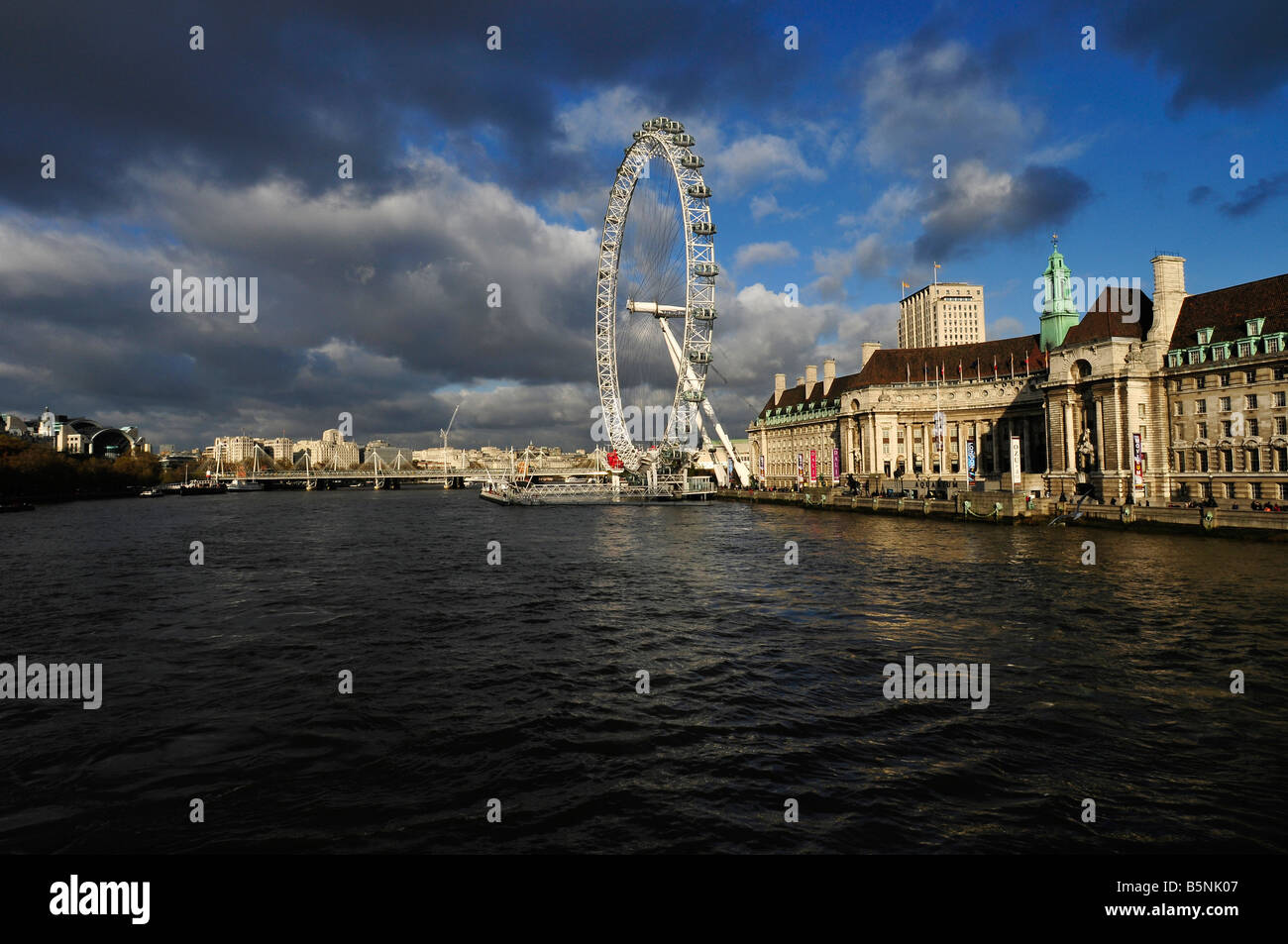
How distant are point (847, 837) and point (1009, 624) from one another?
15.2 m

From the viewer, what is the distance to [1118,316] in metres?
69.1

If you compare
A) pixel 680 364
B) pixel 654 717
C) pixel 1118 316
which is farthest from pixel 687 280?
pixel 654 717

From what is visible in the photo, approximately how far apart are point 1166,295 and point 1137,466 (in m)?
18.7

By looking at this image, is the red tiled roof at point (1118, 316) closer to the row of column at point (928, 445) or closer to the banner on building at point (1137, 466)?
the banner on building at point (1137, 466)

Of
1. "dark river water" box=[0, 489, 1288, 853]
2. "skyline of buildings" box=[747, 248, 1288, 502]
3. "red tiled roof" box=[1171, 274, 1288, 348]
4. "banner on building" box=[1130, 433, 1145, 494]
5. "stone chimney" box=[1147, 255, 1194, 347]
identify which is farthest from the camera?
"stone chimney" box=[1147, 255, 1194, 347]

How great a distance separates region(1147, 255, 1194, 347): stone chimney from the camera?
6291cm

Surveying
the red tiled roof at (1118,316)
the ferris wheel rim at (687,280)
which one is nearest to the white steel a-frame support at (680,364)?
the ferris wheel rim at (687,280)

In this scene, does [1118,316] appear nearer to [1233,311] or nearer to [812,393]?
[1233,311]

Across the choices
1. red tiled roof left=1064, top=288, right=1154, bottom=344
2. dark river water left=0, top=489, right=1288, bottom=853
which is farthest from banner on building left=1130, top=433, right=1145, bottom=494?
dark river water left=0, top=489, right=1288, bottom=853

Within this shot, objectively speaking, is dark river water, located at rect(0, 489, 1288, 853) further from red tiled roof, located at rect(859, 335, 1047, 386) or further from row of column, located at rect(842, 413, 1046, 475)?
red tiled roof, located at rect(859, 335, 1047, 386)

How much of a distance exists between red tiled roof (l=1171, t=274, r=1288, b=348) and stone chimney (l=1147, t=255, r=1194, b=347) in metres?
0.74

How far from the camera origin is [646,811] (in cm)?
962
